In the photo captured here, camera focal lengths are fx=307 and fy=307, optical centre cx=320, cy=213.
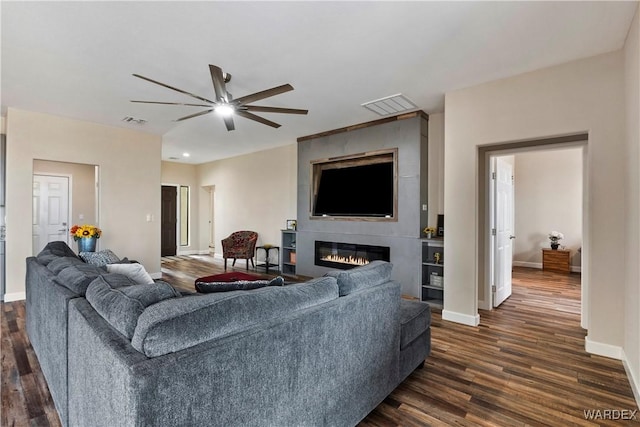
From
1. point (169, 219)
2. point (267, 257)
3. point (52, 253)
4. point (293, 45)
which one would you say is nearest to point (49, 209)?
point (169, 219)

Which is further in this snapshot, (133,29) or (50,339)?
(133,29)

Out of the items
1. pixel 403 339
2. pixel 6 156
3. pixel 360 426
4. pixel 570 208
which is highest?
pixel 6 156

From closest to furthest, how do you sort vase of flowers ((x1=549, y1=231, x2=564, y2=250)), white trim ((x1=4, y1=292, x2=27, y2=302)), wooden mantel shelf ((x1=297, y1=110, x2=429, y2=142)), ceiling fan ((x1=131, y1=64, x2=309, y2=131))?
1. ceiling fan ((x1=131, y1=64, x2=309, y2=131))
2. white trim ((x1=4, y1=292, x2=27, y2=302))
3. wooden mantel shelf ((x1=297, y1=110, x2=429, y2=142))
4. vase of flowers ((x1=549, y1=231, x2=564, y2=250))

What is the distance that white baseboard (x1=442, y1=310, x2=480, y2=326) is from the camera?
11.6ft

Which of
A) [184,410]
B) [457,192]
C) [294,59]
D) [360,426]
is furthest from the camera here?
[457,192]

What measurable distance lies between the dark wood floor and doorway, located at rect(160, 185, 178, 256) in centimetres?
511

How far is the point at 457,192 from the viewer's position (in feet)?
12.0

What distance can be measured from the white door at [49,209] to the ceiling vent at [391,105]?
228 inches

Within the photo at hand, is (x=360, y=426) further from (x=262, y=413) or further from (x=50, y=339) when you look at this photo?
(x=50, y=339)

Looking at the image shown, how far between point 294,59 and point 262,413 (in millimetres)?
2849

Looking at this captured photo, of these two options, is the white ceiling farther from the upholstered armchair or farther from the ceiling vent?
the upholstered armchair

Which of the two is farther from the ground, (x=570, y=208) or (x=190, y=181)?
(x=190, y=181)

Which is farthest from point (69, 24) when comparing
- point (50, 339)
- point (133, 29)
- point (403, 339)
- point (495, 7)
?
point (403, 339)

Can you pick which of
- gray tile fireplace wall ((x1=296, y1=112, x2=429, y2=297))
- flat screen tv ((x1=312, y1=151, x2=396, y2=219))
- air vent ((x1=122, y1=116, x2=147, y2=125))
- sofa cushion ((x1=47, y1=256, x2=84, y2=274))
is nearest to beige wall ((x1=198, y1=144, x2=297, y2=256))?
flat screen tv ((x1=312, y1=151, x2=396, y2=219))
